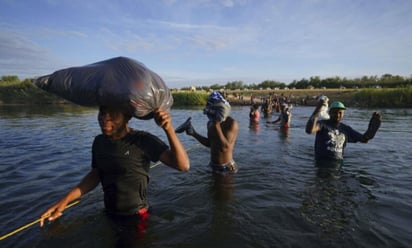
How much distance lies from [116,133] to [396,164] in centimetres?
782

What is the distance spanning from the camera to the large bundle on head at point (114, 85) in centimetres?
262

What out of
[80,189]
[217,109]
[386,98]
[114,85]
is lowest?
[386,98]

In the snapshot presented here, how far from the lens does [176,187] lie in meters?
5.87

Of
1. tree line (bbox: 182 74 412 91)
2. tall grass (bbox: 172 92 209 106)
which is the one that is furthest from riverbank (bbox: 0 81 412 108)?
tree line (bbox: 182 74 412 91)

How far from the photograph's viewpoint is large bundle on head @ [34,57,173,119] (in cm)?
262

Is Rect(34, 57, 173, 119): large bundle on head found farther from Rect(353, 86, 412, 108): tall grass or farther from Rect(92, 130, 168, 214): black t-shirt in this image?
Rect(353, 86, 412, 108): tall grass

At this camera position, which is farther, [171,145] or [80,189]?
A: [80,189]

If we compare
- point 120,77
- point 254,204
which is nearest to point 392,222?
point 254,204

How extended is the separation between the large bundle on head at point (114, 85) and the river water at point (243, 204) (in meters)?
1.54

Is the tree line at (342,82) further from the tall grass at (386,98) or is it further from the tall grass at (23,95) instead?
the tall grass at (386,98)

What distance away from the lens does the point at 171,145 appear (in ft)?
8.82

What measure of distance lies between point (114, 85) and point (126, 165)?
828 millimetres

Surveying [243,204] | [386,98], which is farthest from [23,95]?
[243,204]

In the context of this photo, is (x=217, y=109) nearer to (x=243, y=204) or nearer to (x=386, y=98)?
(x=243, y=204)
